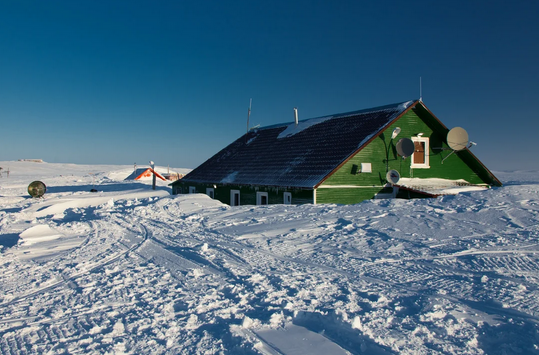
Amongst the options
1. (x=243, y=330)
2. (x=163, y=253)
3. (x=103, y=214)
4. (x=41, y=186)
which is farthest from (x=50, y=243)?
(x=41, y=186)

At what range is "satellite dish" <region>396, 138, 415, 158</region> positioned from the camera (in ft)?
60.6

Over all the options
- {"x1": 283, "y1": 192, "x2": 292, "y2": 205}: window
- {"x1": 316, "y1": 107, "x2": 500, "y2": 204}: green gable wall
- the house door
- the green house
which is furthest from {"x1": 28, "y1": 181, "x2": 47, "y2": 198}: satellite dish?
the house door

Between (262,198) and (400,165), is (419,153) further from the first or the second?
(262,198)

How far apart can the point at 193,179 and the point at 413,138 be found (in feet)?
47.1

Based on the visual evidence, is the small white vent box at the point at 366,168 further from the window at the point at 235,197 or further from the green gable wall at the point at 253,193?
the window at the point at 235,197

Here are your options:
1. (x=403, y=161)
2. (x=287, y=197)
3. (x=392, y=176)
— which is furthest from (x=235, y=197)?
(x=403, y=161)

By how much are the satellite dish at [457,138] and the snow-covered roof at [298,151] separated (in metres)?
2.60

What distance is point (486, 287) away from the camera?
19.2 feet

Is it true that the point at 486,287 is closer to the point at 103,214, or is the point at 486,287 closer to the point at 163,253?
the point at 163,253

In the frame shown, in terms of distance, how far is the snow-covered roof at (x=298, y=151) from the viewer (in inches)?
738

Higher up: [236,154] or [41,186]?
[236,154]

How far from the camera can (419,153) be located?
19.7 meters

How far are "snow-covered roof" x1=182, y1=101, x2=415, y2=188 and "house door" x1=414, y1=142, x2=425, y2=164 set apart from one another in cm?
204

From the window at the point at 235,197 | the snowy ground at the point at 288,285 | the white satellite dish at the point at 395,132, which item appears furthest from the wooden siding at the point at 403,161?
the window at the point at 235,197
